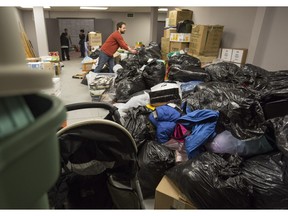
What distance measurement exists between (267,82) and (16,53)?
250cm

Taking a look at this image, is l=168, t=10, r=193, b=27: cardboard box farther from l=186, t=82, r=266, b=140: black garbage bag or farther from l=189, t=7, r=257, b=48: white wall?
l=186, t=82, r=266, b=140: black garbage bag

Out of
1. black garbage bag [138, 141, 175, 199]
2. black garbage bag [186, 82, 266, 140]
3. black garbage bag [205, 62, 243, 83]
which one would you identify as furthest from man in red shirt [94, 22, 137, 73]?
black garbage bag [138, 141, 175, 199]

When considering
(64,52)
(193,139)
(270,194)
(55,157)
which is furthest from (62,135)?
(64,52)

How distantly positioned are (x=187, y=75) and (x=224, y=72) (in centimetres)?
50

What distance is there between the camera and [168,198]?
1516 mm

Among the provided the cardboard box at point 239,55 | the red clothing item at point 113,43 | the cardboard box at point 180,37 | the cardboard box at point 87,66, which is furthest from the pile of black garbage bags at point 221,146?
the cardboard box at point 87,66

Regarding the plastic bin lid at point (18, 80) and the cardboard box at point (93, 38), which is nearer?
the plastic bin lid at point (18, 80)

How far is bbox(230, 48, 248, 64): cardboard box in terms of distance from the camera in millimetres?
3820

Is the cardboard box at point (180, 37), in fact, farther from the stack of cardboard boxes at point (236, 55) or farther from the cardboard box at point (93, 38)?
the cardboard box at point (93, 38)

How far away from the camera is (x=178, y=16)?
5.33m

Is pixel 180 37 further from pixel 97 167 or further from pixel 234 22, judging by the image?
pixel 97 167

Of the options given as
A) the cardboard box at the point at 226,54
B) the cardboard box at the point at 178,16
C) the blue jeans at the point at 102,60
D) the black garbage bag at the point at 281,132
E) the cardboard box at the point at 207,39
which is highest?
the cardboard box at the point at 178,16

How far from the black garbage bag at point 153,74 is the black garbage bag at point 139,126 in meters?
1.10

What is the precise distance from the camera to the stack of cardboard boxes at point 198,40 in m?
4.21
